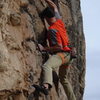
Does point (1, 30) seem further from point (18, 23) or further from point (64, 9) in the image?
point (64, 9)

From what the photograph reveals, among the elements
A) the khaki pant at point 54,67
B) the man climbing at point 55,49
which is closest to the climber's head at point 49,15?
the man climbing at point 55,49

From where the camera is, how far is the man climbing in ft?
38.3

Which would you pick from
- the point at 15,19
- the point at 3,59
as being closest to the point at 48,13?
the point at 15,19

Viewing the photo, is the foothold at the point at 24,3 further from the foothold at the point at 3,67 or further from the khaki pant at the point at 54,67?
the foothold at the point at 3,67

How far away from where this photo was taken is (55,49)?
41.2 feet

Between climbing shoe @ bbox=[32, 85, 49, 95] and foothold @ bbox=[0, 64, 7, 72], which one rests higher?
foothold @ bbox=[0, 64, 7, 72]

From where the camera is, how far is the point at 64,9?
54.6 ft

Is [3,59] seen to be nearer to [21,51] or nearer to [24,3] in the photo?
[21,51]

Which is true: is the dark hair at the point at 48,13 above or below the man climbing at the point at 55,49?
above

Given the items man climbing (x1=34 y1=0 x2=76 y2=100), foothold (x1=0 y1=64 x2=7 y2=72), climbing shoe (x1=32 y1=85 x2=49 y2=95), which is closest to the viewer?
foothold (x1=0 y1=64 x2=7 y2=72)

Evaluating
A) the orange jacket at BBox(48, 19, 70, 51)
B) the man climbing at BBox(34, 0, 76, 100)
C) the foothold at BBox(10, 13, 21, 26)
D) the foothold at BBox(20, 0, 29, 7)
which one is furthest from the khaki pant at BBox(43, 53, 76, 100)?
the foothold at BBox(20, 0, 29, 7)

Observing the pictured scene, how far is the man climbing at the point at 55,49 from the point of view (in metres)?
11.7

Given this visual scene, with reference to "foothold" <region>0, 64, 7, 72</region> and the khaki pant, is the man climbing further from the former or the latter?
"foothold" <region>0, 64, 7, 72</region>

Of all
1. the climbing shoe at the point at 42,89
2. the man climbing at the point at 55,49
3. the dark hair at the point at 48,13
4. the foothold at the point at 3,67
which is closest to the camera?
the foothold at the point at 3,67
